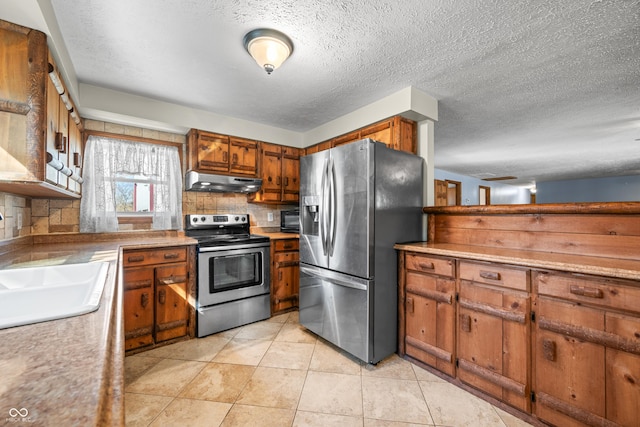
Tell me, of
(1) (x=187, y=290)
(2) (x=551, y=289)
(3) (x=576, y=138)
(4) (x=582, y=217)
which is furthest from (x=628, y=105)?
(1) (x=187, y=290)

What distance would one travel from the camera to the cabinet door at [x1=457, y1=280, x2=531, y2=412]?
164 cm

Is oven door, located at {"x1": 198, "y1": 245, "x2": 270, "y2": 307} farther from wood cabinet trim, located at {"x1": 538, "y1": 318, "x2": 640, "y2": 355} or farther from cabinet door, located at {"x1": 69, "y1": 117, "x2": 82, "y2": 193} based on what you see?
wood cabinet trim, located at {"x1": 538, "y1": 318, "x2": 640, "y2": 355}

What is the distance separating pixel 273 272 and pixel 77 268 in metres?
1.99

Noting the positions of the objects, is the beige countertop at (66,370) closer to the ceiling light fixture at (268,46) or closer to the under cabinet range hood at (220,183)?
the ceiling light fixture at (268,46)

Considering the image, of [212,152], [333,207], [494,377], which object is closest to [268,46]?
[333,207]

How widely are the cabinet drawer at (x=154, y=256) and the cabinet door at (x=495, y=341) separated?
2384mm

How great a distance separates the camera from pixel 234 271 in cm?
288

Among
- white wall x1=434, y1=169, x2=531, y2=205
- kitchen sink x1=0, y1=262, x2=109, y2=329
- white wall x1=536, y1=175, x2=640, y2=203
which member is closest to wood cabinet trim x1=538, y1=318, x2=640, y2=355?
kitchen sink x1=0, y1=262, x2=109, y2=329

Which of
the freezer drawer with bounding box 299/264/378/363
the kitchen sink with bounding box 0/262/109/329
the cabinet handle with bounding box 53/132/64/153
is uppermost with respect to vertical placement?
the cabinet handle with bounding box 53/132/64/153

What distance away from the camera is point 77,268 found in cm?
138

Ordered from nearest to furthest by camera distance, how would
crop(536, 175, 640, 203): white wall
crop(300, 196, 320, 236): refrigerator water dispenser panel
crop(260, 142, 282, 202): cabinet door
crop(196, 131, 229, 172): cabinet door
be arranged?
crop(300, 196, 320, 236): refrigerator water dispenser panel < crop(196, 131, 229, 172): cabinet door < crop(260, 142, 282, 202): cabinet door < crop(536, 175, 640, 203): white wall

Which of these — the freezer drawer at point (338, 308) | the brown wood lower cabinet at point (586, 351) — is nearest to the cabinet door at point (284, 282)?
the freezer drawer at point (338, 308)

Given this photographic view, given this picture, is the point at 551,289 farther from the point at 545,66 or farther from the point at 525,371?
the point at 545,66

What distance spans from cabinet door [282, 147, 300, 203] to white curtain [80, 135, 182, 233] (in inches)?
49.1
